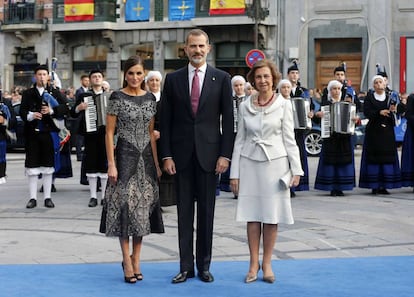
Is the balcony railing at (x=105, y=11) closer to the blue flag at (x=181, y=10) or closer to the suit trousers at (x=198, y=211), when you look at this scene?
the blue flag at (x=181, y=10)

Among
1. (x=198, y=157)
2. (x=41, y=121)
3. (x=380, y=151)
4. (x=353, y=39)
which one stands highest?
(x=353, y=39)

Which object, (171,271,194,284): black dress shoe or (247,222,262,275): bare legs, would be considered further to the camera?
(247,222,262,275): bare legs

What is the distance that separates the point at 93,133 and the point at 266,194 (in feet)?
18.1

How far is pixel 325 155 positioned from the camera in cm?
1453

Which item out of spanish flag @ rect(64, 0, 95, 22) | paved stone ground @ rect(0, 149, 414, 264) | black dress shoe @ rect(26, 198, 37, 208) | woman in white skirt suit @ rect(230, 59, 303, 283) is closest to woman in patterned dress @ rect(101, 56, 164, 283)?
woman in white skirt suit @ rect(230, 59, 303, 283)

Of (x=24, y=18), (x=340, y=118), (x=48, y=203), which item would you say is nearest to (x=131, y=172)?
(x=48, y=203)

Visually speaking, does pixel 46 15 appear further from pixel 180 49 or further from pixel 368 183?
pixel 368 183

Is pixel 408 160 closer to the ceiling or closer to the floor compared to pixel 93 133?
closer to the floor

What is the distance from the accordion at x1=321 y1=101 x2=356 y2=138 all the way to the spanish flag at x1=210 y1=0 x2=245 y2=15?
20542 millimetres

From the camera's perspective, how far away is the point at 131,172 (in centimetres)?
777

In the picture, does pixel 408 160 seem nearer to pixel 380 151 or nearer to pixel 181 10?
pixel 380 151

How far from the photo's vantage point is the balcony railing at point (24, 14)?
38.6 m

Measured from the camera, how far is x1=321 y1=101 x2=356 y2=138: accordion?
14.2 m

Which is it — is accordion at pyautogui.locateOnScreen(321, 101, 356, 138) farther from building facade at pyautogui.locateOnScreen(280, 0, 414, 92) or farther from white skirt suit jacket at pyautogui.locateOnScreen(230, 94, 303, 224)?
building facade at pyautogui.locateOnScreen(280, 0, 414, 92)
